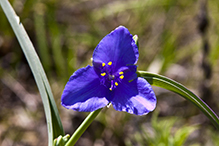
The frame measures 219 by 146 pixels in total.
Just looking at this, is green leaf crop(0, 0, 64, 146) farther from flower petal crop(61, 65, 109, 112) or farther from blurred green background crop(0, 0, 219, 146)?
blurred green background crop(0, 0, 219, 146)

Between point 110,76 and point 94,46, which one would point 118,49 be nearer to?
point 110,76

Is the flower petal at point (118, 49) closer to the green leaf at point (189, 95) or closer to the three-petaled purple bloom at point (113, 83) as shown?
the three-petaled purple bloom at point (113, 83)

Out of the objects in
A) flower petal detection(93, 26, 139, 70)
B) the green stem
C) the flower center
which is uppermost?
flower petal detection(93, 26, 139, 70)

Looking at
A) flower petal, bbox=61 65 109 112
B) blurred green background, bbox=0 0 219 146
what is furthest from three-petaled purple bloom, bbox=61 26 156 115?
blurred green background, bbox=0 0 219 146

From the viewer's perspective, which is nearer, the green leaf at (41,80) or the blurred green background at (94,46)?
the green leaf at (41,80)

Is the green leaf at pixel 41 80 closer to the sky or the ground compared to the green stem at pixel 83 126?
closer to the sky

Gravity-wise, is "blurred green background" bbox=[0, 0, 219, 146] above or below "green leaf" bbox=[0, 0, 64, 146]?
below

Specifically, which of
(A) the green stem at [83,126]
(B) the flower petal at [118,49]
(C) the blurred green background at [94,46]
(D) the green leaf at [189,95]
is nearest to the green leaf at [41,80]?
(A) the green stem at [83,126]
